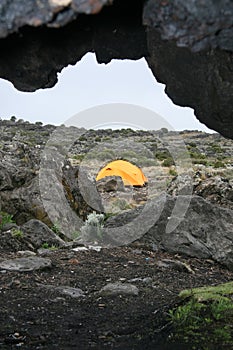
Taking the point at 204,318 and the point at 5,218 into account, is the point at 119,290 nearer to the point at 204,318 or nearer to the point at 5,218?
the point at 204,318

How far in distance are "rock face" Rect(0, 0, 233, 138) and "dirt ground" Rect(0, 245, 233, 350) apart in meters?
2.11

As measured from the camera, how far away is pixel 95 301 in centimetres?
705

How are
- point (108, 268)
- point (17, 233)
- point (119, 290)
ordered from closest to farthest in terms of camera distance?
point (119, 290) → point (108, 268) → point (17, 233)

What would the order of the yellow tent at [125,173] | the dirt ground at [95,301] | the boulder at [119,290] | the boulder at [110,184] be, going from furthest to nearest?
1. the yellow tent at [125,173]
2. the boulder at [110,184]
3. the boulder at [119,290]
4. the dirt ground at [95,301]

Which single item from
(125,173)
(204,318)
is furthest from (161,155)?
(204,318)

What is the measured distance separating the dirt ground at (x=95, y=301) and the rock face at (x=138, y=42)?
83.0 inches

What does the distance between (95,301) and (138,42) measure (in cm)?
338

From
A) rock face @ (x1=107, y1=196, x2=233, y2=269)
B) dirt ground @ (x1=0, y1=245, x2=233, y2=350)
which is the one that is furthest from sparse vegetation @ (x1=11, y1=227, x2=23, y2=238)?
rock face @ (x1=107, y1=196, x2=233, y2=269)

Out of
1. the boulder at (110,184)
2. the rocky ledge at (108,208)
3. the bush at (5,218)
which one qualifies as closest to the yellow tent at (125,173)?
the boulder at (110,184)

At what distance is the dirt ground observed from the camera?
5414 mm

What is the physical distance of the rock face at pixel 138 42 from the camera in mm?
3219

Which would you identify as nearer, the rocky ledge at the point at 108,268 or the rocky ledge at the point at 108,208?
the rocky ledge at the point at 108,268

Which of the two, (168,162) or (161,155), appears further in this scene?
(161,155)

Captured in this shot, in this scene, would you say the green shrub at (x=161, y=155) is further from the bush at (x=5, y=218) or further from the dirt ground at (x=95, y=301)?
the dirt ground at (x=95, y=301)
